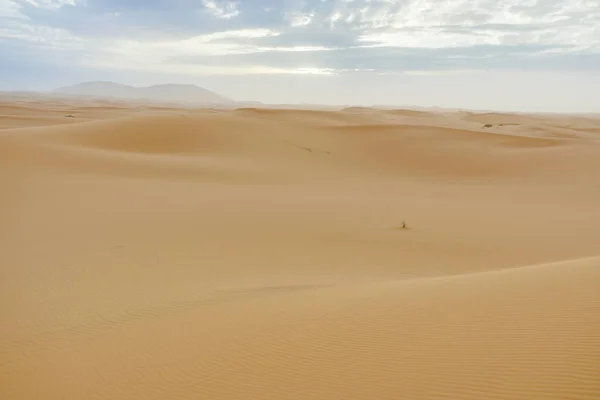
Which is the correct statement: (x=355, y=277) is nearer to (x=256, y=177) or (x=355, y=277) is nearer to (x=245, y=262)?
(x=245, y=262)

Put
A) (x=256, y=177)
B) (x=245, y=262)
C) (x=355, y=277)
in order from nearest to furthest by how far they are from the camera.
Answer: (x=355, y=277)
(x=245, y=262)
(x=256, y=177)

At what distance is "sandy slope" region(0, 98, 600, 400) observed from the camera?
120 inches

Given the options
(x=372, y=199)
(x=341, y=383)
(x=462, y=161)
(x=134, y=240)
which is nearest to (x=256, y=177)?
(x=372, y=199)

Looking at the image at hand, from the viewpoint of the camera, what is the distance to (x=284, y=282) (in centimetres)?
541

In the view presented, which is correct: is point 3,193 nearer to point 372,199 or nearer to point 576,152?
point 372,199

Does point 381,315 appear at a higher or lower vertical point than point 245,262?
higher

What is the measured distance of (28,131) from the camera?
16641 millimetres

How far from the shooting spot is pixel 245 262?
20.9 ft

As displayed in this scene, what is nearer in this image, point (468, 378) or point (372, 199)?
point (468, 378)

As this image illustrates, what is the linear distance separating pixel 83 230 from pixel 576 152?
15.6 metres

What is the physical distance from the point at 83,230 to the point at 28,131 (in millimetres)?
10727

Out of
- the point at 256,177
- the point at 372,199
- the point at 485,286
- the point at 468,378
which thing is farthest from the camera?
the point at 256,177

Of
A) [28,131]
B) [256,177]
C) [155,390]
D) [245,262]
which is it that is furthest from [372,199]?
[28,131]

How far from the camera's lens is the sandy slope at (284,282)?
3.04 meters
